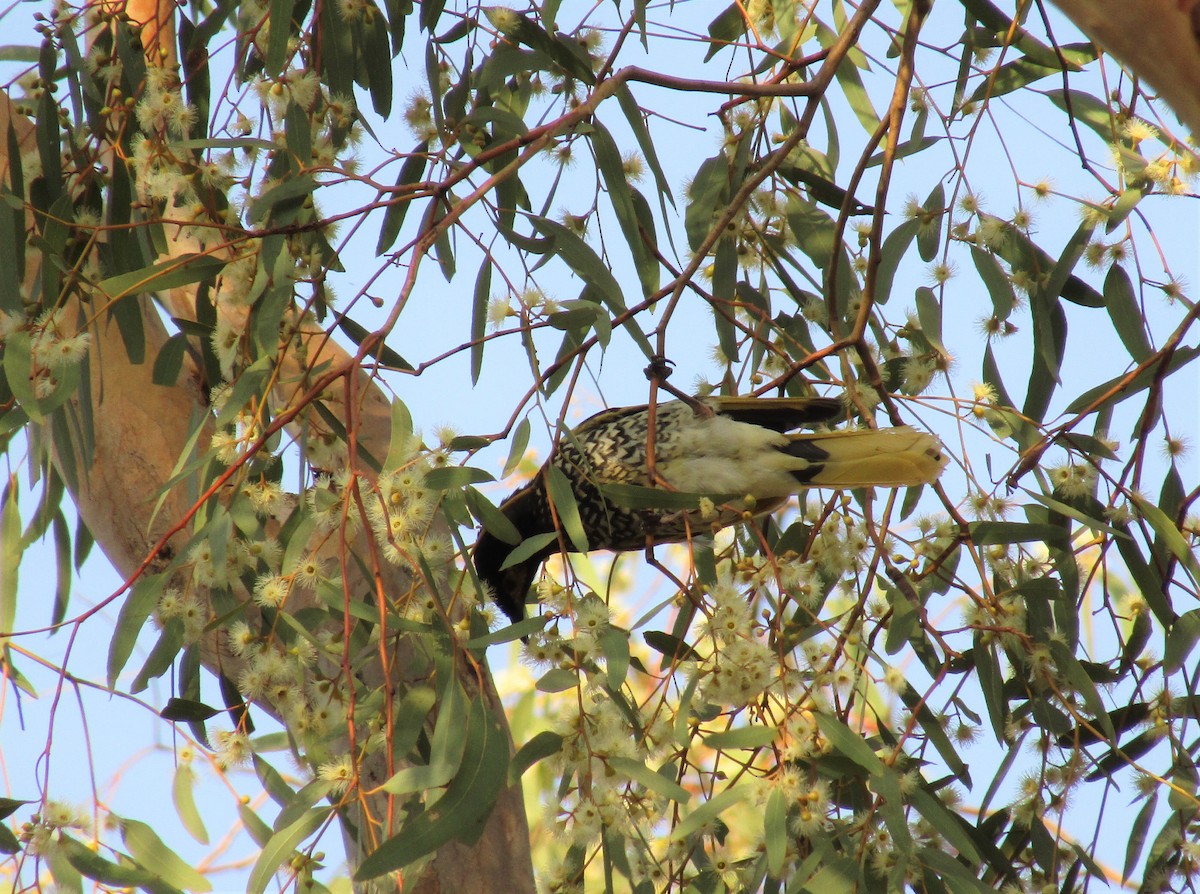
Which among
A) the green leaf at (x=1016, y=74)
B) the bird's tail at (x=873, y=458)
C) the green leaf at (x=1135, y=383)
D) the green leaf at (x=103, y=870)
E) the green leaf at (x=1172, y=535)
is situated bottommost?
the green leaf at (x=103, y=870)

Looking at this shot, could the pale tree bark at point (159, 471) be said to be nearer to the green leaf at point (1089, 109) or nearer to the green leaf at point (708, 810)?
the green leaf at point (708, 810)

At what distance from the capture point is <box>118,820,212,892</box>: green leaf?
5.29ft

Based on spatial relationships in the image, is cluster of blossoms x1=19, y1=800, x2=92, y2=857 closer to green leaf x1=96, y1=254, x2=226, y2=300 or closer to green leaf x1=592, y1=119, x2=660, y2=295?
green leaf x1=96, y1=254, x2=226, y2=300

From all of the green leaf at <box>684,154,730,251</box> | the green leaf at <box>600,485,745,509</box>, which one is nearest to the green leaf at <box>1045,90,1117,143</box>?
the green leaf at <box>684,154,730,251</box>

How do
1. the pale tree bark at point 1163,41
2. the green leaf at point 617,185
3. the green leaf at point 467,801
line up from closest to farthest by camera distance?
the pale tree bark at point 1163,41
the green leaf at point 467,801
the green leaf at point 617,185

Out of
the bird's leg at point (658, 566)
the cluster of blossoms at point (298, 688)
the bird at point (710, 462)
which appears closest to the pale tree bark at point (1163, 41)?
the bird's leg at point (658, 566)

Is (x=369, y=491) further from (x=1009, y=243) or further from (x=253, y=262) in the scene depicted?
(x=1009, y=243)

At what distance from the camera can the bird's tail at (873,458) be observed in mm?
2225

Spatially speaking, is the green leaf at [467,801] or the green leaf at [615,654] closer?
the green leaf at [467,801]

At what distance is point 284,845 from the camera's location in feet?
4.69

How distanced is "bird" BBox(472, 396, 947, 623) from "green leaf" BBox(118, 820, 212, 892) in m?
0.75

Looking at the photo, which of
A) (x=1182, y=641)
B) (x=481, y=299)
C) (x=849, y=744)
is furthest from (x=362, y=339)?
(x=1182, y=641)

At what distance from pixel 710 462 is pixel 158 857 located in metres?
1.21

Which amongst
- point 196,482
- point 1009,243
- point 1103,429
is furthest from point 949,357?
point 196,482
